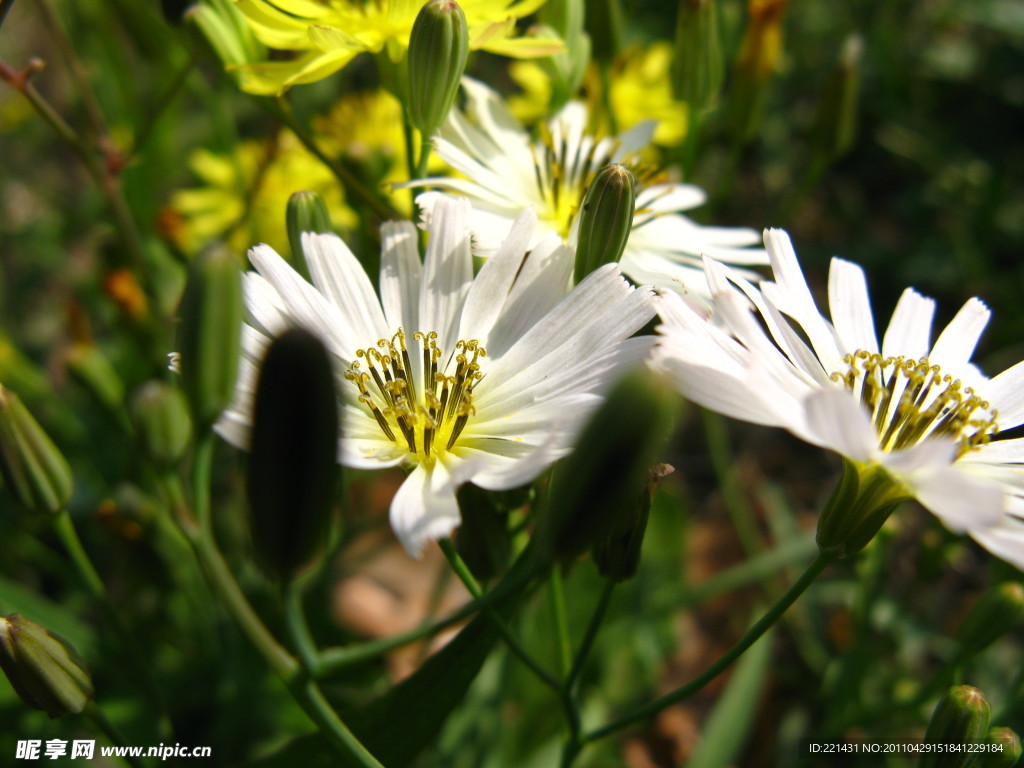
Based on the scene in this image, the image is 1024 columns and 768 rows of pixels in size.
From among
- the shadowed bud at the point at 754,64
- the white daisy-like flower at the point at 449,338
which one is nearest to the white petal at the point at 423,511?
the white daisy-like flower at the point at 449,338

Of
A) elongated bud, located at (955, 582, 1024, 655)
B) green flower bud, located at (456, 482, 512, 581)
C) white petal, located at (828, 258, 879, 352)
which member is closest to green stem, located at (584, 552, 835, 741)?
green flower bud, located at (456, 482, 512, 581)

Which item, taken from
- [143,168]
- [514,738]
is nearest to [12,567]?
[143,168]

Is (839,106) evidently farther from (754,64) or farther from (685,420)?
(685,420)

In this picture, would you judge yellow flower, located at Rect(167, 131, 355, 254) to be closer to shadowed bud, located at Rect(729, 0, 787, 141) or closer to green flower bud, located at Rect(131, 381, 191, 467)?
shadowed bud, located at Rect(729, 0, 787, 141)

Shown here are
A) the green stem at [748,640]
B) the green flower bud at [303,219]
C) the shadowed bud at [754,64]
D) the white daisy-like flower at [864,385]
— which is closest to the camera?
the white daisy-like flower at [864,385]

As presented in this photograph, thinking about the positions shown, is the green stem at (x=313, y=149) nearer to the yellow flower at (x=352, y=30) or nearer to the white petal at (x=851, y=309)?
the yellow flower at (x=352, y=30)

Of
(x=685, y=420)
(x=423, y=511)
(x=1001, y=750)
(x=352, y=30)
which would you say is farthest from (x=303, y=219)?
(x=685, y=420)
